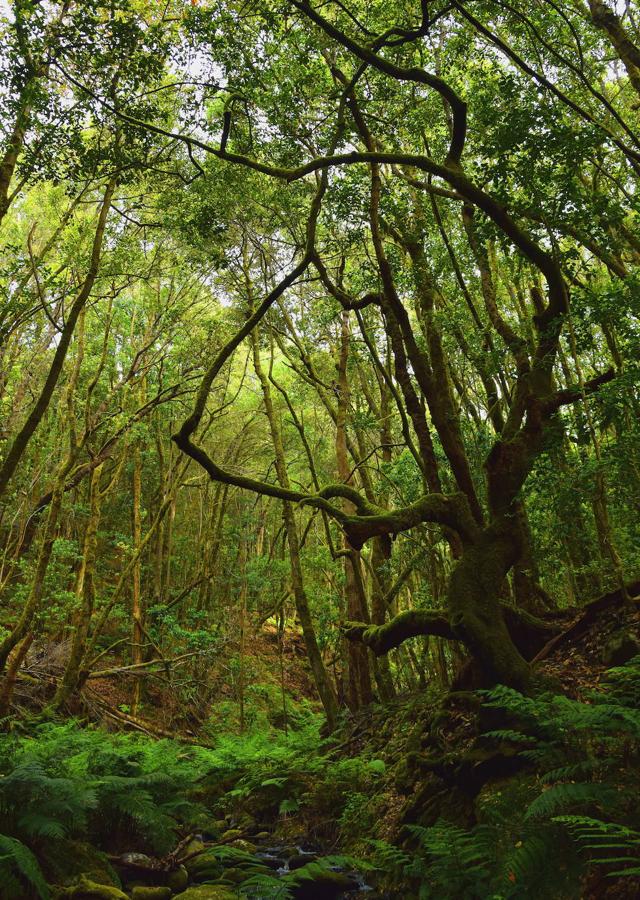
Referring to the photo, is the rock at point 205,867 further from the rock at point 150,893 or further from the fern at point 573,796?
the fern at point 573,796

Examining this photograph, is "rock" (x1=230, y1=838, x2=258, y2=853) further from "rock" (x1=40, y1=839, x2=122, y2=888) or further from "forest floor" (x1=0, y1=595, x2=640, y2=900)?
"rock" (x1=40, y1=839, x2=122, y2=888)

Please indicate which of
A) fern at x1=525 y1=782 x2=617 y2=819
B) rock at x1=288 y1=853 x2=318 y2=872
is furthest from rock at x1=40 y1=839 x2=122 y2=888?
fern at x1=525 y1=782 x2=617 y2=819

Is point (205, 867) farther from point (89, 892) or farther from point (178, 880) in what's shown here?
point (89, 892)

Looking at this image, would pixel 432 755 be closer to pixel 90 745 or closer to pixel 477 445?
pixel 477 445

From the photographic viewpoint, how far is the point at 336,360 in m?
15.2

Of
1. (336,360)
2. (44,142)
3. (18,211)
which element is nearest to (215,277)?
(336,360)

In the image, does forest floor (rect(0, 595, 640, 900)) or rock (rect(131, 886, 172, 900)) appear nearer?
forest floor (rect(0, 595, 640, 900))

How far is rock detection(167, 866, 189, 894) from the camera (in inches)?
199

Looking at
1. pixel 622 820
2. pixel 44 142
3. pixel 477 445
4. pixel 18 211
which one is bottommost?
pixel 622 820

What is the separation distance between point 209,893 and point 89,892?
1037 millimetres

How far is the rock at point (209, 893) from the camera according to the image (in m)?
4.55

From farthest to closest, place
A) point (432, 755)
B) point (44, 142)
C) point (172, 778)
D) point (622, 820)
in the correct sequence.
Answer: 1. point (172, 778)
2. point (44, 142)
3. point (432, 755)
4. point (622, 820)

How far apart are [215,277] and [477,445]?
376 inches

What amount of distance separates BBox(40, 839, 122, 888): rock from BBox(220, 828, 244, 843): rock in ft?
7.75
